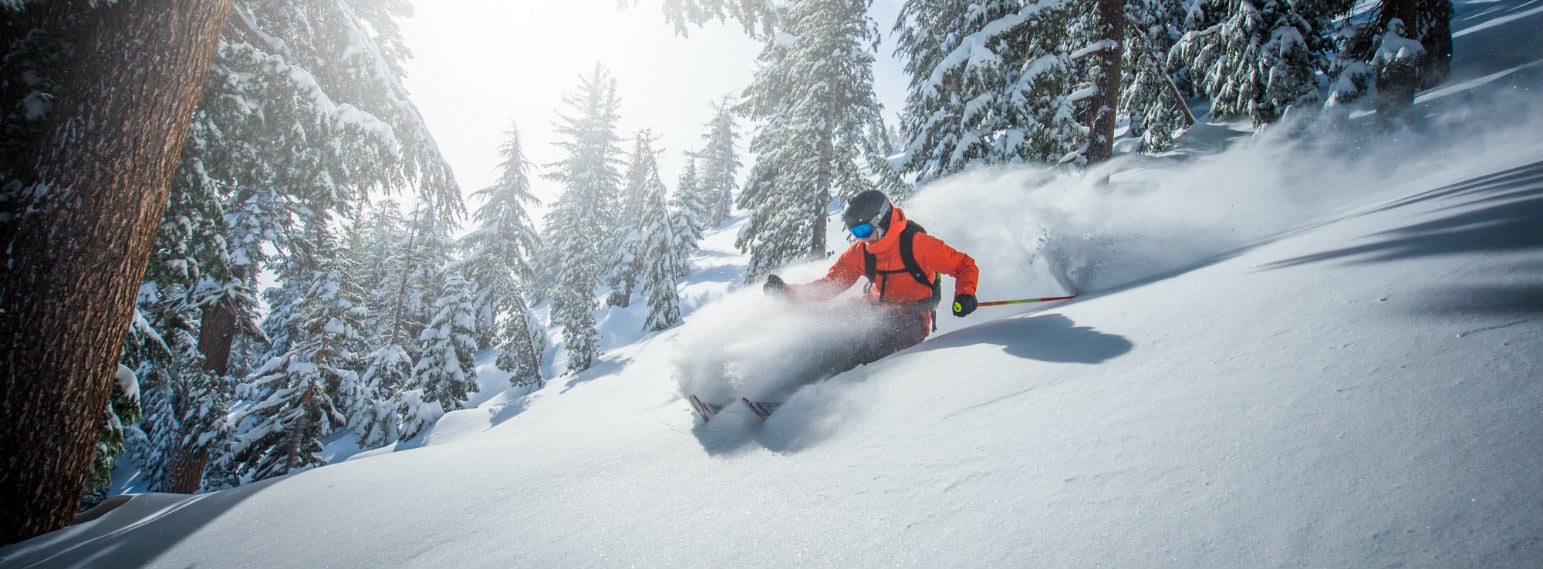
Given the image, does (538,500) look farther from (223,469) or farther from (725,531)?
(223,469)

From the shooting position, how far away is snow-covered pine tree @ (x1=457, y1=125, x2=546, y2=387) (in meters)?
23.4

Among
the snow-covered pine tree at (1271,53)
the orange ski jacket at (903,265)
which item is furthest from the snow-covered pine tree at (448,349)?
the snow-covered pine tree at (1271,53)

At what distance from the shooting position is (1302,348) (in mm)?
2090

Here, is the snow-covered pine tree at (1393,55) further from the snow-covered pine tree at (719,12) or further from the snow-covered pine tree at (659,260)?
the snow-covered pine tree at (659,260)

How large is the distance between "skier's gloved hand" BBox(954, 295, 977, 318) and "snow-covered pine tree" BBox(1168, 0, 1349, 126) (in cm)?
1669

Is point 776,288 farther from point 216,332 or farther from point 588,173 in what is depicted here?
point 588,173

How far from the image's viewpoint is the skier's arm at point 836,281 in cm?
538

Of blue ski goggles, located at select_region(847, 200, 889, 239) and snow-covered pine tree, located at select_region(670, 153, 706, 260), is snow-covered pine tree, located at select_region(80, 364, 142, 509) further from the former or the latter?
snow-covered pine tree, located at select_region(670, 153, 706, 260)

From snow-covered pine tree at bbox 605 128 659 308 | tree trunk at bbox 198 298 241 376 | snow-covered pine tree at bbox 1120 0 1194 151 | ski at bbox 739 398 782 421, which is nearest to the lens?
ski at bbox 739 398 782 421

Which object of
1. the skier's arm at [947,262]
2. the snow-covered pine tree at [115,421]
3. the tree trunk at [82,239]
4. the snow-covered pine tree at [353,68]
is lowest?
the skier's arm at [947,262]

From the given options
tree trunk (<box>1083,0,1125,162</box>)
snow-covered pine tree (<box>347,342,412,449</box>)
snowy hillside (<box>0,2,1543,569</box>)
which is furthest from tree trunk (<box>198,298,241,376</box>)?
tree trunk (<box>1083,0,1125,162</box>)

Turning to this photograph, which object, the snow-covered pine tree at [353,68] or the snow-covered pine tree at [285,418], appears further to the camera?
the snow-covered pine tree at [285,418]

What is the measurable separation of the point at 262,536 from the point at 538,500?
1705mm

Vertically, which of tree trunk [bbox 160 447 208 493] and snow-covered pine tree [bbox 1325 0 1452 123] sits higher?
snow-covered pine tree [bbox 1325 0 1452 123]
